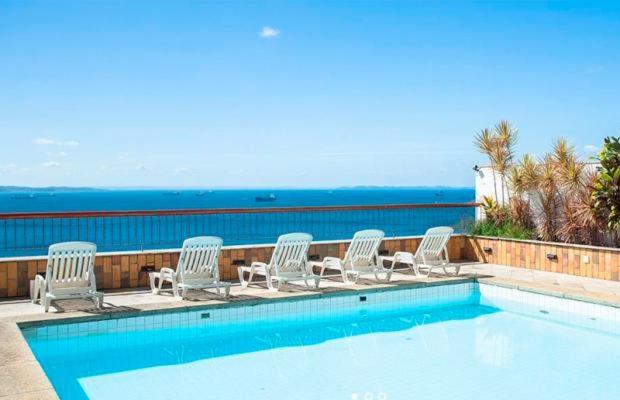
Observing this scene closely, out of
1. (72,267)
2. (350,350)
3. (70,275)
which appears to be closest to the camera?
(350,350)

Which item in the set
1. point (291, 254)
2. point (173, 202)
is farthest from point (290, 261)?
point (173, 202)

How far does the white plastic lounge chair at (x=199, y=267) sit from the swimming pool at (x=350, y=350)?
43 cm

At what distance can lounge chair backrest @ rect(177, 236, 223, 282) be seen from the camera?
27.1 feet

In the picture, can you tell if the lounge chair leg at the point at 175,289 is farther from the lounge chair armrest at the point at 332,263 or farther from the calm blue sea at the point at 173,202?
the calm blue sea at the point at 173,202

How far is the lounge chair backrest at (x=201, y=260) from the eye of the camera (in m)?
8.25

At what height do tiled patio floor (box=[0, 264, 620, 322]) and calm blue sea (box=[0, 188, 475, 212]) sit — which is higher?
calm blue sea (box=[0, 188, 475, 212])

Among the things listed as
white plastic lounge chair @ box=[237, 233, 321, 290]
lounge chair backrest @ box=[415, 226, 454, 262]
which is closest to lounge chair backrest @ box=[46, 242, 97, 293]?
white plastic lounge chair @ box=[237, 233, 321, 290]

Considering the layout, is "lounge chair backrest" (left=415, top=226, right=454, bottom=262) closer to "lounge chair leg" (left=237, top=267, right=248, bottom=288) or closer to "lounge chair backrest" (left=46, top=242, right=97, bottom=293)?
"lounge chair leg" (left=237, top=267, right=248, bottom=288)

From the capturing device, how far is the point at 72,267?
748 centimetres

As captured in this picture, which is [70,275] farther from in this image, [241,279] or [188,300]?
[241,279]

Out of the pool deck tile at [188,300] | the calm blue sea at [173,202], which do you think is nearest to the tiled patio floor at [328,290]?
the pool deck tile at [188,300]

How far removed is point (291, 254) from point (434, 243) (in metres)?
2.73

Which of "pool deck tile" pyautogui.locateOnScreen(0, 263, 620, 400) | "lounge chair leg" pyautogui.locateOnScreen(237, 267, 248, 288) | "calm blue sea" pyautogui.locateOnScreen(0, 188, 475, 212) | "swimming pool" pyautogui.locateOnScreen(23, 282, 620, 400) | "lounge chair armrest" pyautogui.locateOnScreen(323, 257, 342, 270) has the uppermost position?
"calm blue sea" pyautogui.locateOnScreen(0, 188, 475, 212)

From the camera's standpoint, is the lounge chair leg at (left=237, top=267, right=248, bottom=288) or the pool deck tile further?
the lounge chair leg at (left=237, top=267, right=248, bottom=288)
